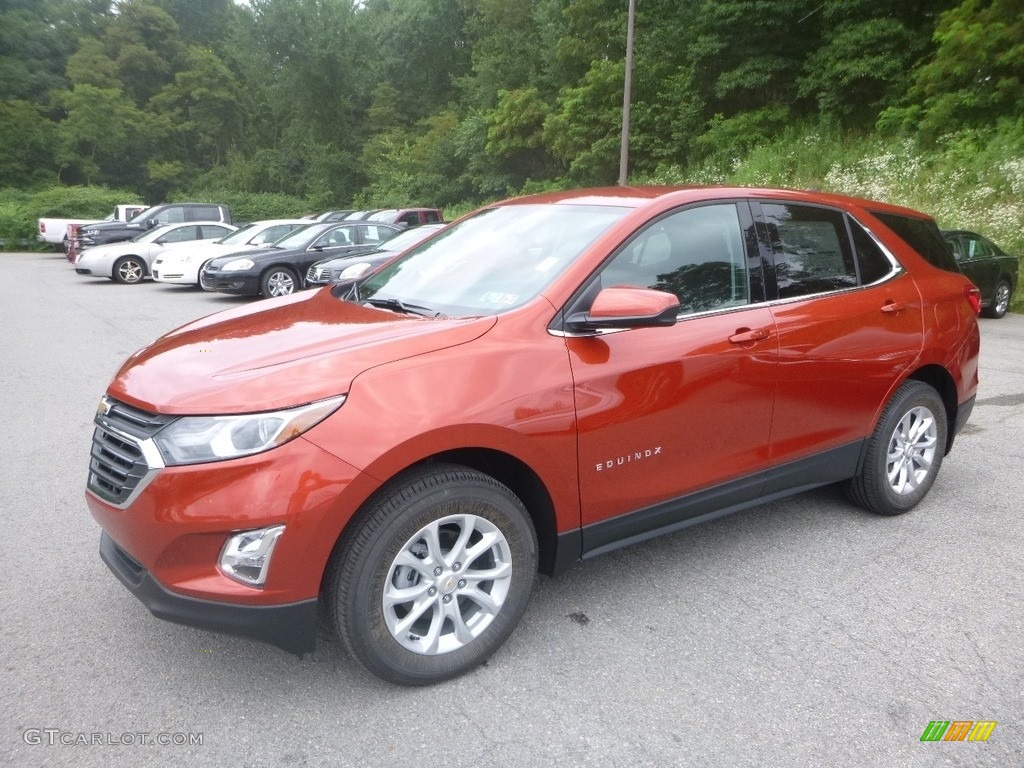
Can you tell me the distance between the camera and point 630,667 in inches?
111

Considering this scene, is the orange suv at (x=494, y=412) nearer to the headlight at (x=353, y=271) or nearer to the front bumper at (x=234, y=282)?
the headlight at (x=353, y=271)

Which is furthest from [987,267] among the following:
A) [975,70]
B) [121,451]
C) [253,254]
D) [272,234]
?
[121,451]

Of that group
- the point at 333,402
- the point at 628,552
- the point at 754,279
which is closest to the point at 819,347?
the point at 754,279

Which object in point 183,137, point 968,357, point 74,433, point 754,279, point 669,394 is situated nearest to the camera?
point 669,394

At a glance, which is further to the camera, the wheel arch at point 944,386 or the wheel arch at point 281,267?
the wheel arch at point 281,267

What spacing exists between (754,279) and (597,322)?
41.3 inches

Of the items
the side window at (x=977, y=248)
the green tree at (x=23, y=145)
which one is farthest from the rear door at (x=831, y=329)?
the green tree at (x=23, y=145)

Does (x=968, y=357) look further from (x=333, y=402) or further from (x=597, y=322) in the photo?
(x=333, y=402)

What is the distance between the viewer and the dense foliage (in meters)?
20.5

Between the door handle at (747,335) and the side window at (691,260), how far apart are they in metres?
0.14

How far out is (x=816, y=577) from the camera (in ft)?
11.5

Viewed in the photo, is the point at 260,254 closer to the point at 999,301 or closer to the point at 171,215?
the point at 171,215

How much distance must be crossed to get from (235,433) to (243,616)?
0.56 meters

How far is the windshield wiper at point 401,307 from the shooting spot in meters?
3.09
